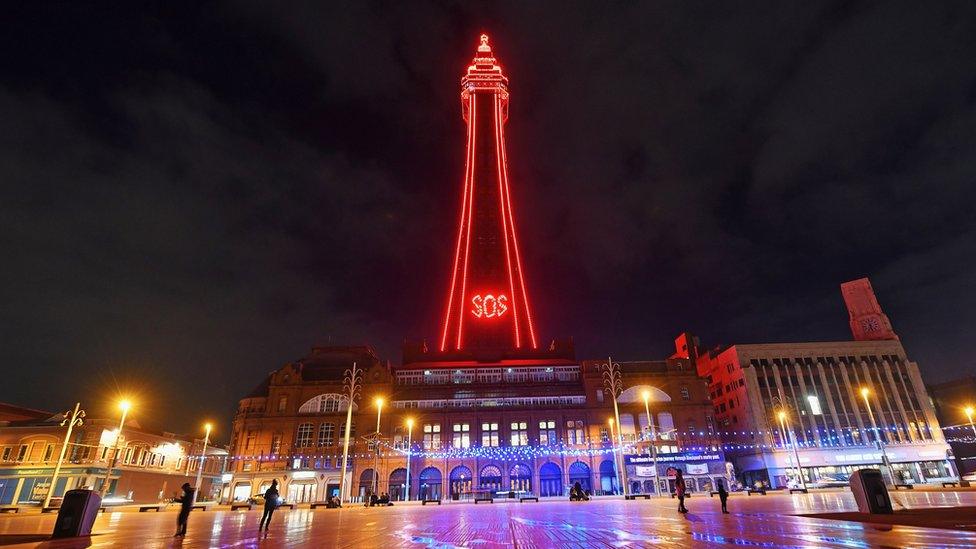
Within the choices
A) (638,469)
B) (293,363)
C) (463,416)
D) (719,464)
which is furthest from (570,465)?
(293,363)

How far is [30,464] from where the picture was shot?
Answer: 54438 millimetres

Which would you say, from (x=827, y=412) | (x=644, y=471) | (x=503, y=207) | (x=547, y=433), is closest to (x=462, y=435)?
(x=547, y=433)

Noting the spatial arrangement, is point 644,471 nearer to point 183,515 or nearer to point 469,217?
point 469,217

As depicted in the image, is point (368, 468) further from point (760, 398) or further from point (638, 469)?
point (760, 398)

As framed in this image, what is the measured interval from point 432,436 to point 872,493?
53.3 metres

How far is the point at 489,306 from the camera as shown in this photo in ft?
280

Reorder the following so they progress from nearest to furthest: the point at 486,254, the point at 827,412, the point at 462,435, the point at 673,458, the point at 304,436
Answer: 1. the point at 673,458
2. the point at 462,435
3. the point at 304,436
4. the point at 827,412
5. the point at 486,254

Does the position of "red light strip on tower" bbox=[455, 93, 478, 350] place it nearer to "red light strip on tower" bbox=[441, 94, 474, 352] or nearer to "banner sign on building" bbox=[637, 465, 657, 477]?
"red light strip on tower" bbox=[441, 94, 474, 352]

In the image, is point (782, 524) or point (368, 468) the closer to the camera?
point (782, 524)

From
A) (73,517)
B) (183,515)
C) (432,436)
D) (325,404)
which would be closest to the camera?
(73,517)

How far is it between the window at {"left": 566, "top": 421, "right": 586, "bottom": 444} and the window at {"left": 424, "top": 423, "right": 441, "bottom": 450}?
16.6 m

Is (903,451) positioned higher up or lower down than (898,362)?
lower down

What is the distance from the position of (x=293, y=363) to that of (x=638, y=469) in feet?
159

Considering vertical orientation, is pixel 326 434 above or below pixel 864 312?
below
